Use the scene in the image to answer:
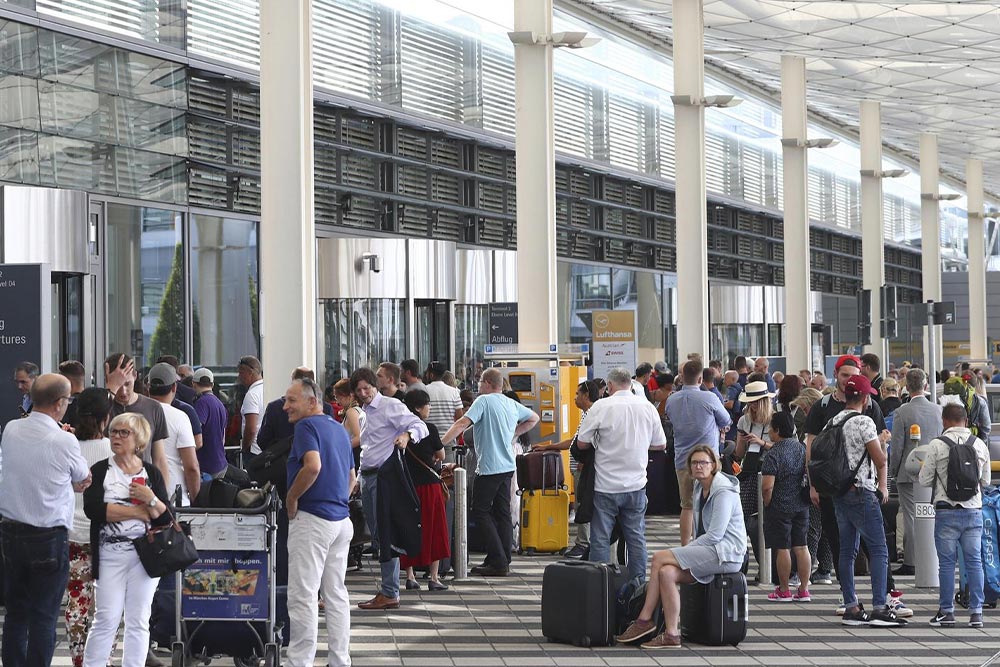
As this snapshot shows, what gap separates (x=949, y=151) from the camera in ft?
185

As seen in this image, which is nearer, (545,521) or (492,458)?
(492,458)

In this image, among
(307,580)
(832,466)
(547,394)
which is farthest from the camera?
(547,394)

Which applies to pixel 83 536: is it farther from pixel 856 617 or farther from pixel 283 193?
pixel 283 193

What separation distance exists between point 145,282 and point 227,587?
1204 centimetres

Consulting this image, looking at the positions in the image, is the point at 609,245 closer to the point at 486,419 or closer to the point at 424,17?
the point at 424,17

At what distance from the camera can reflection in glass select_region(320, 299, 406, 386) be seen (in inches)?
820

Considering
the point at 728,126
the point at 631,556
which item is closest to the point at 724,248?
the point at 728,126

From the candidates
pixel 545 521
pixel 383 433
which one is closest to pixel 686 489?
pixel 545 521

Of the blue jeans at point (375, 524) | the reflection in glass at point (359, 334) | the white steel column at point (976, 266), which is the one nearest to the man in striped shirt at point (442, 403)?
the blue jeans at point (375, 524)

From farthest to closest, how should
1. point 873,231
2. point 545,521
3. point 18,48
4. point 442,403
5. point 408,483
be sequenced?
point 873,231, point 18,48, point 442,403, point 545,521, point 408,483

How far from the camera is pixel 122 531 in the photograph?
713 centimetres

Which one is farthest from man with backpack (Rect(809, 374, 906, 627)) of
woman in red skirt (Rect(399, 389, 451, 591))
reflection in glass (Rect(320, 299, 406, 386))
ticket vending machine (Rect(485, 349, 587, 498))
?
reflection in glass (Rect(320, 299, 406, 386))

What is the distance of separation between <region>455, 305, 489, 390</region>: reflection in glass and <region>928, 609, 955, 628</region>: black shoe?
14242 millimetres

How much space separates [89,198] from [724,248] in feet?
83.8
